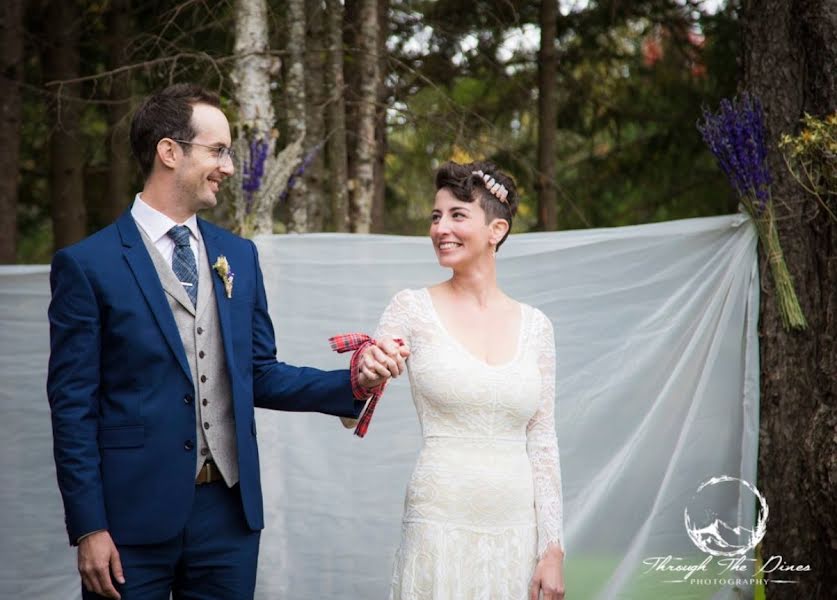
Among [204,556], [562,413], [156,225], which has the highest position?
[156,225]

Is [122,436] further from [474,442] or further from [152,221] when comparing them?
[474,442]

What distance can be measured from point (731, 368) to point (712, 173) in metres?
4.50

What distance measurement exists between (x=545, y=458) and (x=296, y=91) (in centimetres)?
326

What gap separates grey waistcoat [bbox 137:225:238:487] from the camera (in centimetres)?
256

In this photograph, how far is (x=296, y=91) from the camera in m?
5.48

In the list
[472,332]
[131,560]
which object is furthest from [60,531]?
[472,332]

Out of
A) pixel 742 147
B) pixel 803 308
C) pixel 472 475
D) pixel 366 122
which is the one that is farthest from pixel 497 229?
pixel 366 122

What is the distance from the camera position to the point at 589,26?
8.15 metres

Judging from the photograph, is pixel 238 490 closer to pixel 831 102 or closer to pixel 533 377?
pixel 533 377

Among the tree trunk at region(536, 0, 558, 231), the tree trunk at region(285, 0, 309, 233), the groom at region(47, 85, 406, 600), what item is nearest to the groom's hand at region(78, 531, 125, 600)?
the groom at region(47, 85, 406, 600)

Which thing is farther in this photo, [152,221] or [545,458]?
[545,458]

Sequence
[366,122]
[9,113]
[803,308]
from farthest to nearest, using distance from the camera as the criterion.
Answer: [9,113]
[366,122]
[803,308]

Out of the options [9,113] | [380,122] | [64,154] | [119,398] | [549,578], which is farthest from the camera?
[64,154]

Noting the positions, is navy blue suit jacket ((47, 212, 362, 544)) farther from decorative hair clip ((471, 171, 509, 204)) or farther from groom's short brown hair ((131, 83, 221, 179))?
decorative hair clip ((471, 171, 509, 204))
